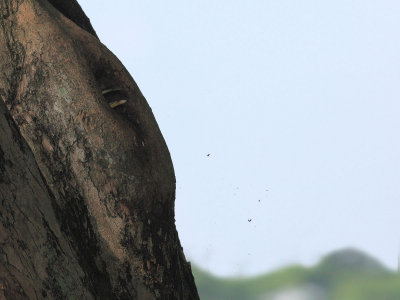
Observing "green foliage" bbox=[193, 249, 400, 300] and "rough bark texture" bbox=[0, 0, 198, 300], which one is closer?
"rough bark texture" bbox=[0, 0, 198, 300]

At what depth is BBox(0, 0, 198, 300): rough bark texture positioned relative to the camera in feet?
14.9

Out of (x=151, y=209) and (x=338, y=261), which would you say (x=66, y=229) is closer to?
(x=151, y=209)

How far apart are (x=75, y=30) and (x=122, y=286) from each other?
1.49m

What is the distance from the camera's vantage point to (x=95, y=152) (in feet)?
14.9

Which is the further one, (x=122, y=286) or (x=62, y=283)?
(x=122, y=286)

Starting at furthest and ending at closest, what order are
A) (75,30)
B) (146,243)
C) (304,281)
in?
1. (304,281)
2. (75,30)
3. (146,243)

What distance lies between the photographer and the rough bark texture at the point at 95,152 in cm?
454

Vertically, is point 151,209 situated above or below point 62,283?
A: above

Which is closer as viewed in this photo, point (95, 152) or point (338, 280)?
point (95, 152)

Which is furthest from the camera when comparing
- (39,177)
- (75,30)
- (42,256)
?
(75,30)

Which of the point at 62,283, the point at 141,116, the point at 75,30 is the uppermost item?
the point at 75,30

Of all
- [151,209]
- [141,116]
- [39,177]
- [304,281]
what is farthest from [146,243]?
[304,281]

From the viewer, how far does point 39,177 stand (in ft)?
12.3

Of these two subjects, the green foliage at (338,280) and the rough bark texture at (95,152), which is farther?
the green foliage at (338,280)
